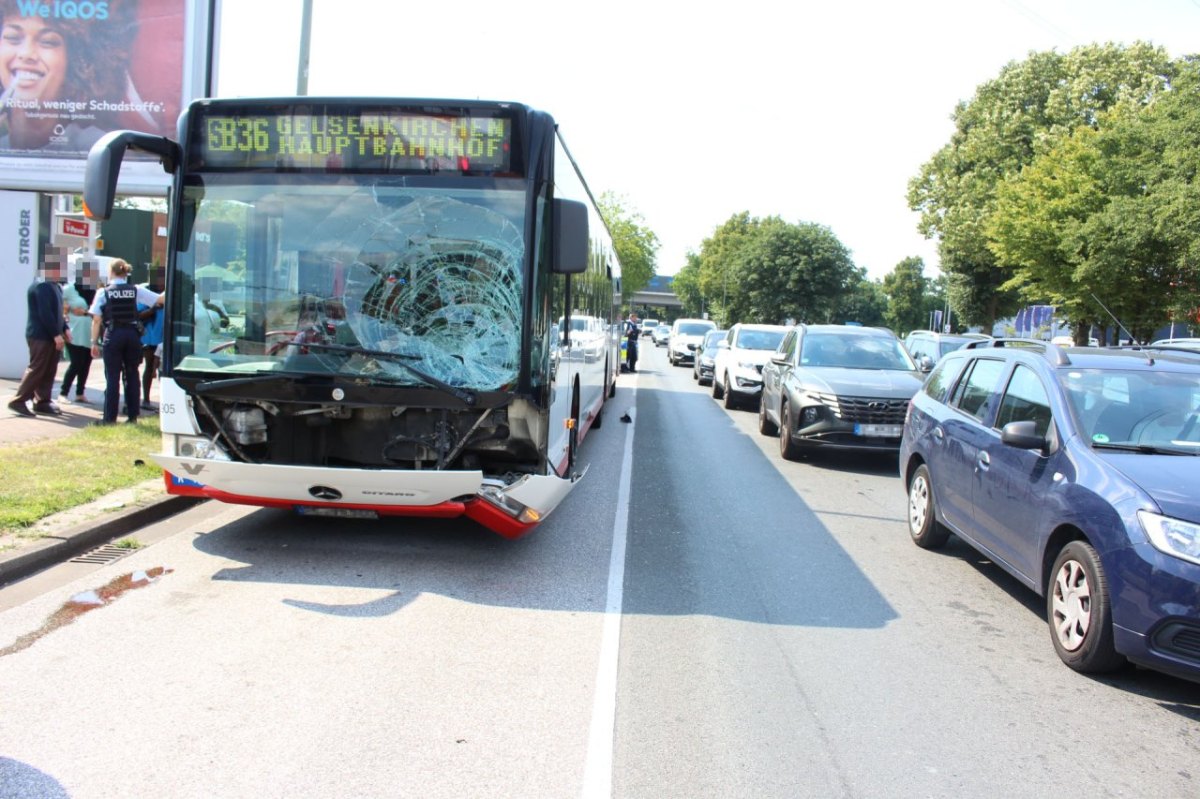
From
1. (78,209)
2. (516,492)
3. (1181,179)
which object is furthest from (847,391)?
(78,209)

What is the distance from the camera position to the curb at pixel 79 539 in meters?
5.82

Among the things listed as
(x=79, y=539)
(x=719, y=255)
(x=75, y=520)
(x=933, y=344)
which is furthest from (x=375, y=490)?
(x=719, y=255)

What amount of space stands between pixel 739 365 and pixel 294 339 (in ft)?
A: 41.8

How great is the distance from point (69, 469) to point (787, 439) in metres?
7.99

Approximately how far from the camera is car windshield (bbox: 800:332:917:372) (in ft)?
41.7

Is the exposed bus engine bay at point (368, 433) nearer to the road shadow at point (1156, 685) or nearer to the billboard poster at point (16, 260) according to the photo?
the road shadow at point (1156, 685)

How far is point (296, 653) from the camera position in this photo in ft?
15.8

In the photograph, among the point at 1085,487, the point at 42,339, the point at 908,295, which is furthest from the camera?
the point at 908,295

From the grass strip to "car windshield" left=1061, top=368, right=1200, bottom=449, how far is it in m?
6.92

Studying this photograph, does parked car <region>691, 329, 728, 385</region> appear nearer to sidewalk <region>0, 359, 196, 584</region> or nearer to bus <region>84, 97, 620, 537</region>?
sidewalk <region>0, 359, 196, 584</region>

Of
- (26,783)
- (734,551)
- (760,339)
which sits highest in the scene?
(760,339)

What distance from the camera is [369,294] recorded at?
6.10 m

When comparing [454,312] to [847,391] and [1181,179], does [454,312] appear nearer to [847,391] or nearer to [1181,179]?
[847,391]

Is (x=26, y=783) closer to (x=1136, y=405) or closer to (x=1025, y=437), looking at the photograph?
(x=1025, y=437)
